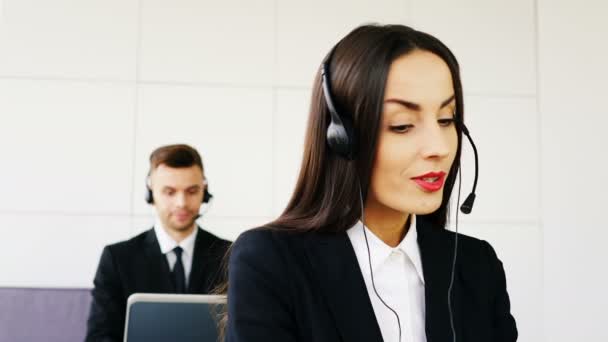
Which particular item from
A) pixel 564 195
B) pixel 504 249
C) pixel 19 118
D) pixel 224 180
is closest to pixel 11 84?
pixel 19 118

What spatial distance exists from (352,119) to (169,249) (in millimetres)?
2030

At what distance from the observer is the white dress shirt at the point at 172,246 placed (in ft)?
9.75

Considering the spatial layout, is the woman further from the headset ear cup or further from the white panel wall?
the white panel wall

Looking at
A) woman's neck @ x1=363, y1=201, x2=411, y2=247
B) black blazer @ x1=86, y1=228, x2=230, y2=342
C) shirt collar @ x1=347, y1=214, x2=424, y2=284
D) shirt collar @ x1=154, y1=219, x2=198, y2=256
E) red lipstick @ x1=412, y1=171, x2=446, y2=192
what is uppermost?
red lipstick @ x1=412, y1=171, x2=446, y2=192

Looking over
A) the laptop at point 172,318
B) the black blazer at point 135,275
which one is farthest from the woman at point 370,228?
the black blazer at point 135,275

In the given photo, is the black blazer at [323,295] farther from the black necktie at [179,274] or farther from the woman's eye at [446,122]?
the black necktie at [179,274]

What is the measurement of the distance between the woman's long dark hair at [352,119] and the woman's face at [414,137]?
0.02m

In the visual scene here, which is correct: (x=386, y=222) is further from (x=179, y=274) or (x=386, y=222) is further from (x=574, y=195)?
(x=574, y=195)

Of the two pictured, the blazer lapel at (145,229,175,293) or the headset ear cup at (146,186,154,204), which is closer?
the blazer lapel at (145,229,175,293)

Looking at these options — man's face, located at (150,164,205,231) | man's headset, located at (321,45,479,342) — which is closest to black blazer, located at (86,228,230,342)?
man's face, located at (150,164,205,231)

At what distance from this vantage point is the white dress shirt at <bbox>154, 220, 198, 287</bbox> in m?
2.97

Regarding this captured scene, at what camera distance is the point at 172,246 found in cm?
299

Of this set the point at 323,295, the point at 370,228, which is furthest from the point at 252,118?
the point at 323,295

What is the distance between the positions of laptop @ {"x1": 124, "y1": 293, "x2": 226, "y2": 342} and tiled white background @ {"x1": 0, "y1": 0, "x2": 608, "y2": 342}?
1.94m
